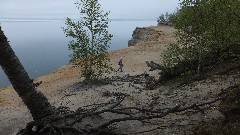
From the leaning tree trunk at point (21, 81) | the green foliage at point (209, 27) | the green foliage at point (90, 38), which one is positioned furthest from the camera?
the green foliage at point (90, 38)

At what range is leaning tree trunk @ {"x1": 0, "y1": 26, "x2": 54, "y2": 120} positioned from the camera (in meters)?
11.5

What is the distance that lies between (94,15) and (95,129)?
23806 millimetres

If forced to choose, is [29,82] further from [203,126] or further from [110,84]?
[110,84]

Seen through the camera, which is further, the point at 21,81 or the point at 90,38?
the point at 90,38

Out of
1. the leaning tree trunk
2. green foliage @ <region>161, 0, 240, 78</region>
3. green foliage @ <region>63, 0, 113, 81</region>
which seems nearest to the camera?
the leaning tree trunk

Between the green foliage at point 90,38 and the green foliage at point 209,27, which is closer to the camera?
the green foliage at point 209,27

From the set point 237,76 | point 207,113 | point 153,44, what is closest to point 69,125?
point 207,113

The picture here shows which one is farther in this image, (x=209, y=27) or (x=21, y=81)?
(x=209, y=27)

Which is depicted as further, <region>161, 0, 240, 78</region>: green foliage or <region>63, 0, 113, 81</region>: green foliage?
<region>63, 0, 113, 81</region>: green foliage

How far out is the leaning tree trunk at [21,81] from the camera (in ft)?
37.7

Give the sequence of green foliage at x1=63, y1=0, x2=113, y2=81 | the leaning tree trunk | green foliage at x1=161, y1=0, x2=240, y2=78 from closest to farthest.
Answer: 1. the leaning tree trunk
2. green foliage at x1=161, y1=0, x2=240, y2=78
3. green foliage at x1=63, y1=0, x2=113, y2=81

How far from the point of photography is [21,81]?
11797 millimetres

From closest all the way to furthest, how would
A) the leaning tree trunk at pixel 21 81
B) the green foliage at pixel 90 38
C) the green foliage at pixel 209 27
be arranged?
the leaning tree trunk at pixel 21 81 → the green foliage at pixel 209 27 → the green foliage at pixel 90 38

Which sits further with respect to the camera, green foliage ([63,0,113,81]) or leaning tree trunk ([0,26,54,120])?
green foliage ([63,0,113,81])
